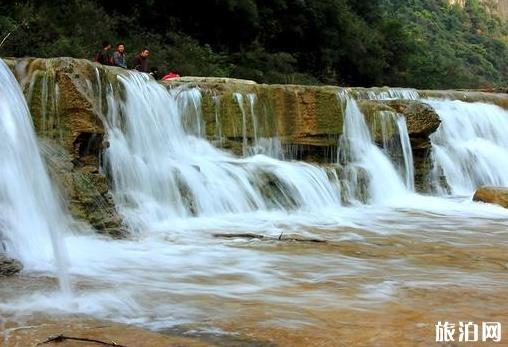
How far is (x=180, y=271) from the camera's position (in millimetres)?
5398

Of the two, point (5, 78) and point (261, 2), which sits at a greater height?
point (261, 2)

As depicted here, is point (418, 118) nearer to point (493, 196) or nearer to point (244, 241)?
point (493, 196)

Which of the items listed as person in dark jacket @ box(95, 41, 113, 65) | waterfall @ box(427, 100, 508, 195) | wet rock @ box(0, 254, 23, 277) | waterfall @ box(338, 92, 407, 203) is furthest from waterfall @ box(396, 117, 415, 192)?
wet rock @ box(0, 254, 23, 277)

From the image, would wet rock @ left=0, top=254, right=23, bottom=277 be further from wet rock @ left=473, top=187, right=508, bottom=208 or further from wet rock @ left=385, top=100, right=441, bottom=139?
wet rock @ left=385, top=100, right=441, bottom=139

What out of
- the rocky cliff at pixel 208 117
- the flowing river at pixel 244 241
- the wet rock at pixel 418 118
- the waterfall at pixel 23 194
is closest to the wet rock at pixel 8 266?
the flowing river at pixel 244 241

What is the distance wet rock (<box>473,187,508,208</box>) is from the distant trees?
31.8 ft

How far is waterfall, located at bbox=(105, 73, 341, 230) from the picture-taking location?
27.3ft

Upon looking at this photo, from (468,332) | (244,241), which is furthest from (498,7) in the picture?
(468,332)

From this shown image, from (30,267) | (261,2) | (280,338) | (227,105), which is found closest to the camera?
(280,338)

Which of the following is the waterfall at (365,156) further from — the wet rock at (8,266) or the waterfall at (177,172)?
the wet rock at (8,266)

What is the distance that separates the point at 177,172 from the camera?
8977 mm

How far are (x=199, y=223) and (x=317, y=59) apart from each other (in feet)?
73.1

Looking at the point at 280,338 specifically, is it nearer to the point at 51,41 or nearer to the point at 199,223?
the point at 199,223

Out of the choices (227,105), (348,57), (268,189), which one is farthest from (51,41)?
(348,57)
